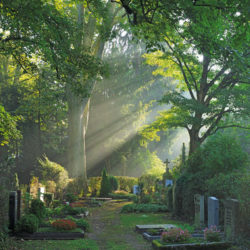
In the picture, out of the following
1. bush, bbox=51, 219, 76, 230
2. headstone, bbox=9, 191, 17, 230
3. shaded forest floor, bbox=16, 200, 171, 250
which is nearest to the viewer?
shaded forest floor, bbox=16, 200, 171, 250

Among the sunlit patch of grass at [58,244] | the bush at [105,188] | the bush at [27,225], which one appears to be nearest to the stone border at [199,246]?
the sunlit patch of grass at [58,244]

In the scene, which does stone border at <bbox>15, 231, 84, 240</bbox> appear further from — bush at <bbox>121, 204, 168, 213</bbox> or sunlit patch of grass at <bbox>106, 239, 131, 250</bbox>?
bush at <bbox>121, 204, 168, 213</bbox>

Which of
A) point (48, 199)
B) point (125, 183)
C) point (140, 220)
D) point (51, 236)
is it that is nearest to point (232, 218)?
point (51, 236)

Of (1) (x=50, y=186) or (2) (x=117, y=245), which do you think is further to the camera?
(1) (x=50, y=186)

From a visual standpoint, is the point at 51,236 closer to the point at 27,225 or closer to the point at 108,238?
the point at 27,225

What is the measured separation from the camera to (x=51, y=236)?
10.2m

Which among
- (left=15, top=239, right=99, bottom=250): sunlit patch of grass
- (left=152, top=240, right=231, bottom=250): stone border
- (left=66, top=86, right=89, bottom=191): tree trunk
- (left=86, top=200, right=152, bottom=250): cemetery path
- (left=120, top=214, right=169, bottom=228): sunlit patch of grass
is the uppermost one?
(left=66, top=86, right=89, bottom=191): tree trunk

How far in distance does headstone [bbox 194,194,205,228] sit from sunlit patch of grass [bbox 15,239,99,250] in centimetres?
454

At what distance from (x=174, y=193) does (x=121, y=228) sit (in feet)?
12.6

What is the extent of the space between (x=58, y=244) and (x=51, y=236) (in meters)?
0.94

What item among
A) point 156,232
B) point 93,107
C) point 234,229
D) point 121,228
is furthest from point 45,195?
point 93,107

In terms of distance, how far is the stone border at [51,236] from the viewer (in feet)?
32.8

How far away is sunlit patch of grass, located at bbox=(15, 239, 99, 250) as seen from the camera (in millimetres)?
8799

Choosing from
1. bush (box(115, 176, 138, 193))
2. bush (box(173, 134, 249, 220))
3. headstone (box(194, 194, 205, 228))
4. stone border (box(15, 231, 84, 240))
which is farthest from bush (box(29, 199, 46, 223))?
bush (box(115, 176, 138, 193))
